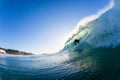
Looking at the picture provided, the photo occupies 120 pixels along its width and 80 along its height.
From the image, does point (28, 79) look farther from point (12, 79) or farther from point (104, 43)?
point (104, 43)

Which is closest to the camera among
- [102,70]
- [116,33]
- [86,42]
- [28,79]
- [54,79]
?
[102,70]

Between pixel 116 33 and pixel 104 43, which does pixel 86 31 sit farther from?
pixel 116 33

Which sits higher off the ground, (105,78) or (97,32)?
(97,32)

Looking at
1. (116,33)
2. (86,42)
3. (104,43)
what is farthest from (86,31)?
(116,33)

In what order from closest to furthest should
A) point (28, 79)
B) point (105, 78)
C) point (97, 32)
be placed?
point (105, 78) < point (28, 79) < point (97, 32)

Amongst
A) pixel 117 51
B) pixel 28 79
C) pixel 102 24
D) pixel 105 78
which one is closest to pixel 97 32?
pixel 102 24

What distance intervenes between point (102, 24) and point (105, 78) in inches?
303

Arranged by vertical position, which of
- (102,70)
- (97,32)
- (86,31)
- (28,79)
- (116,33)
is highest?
(86,31)

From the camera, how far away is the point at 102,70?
7.92 metres

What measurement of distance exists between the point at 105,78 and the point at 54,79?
274 cm

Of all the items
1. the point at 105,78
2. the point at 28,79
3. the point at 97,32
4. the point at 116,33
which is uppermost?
the point at 97,32

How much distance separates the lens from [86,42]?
16.4 meters

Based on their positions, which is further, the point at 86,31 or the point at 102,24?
the point at 86,31

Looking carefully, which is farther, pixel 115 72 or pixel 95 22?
pixel 95 22
